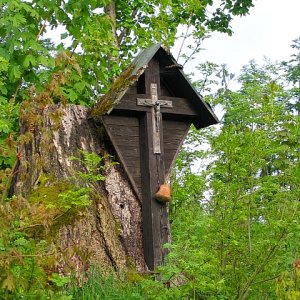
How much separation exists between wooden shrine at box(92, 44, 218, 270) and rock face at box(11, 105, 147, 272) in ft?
0.36

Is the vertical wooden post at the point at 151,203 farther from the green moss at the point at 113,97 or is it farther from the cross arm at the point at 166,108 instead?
the green moss at the point at 113,97

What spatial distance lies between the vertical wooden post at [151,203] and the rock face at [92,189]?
0.09m

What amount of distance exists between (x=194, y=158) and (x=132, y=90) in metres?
4.26

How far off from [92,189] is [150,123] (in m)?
0.91

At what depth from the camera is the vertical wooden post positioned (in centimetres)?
561

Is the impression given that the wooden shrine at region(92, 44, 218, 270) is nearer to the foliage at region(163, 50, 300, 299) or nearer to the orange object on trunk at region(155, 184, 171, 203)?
the orange object on trunk at region(155, 184, 171, 203)

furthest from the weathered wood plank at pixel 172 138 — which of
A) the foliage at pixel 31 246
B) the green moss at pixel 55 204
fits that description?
the foliage at pixel 31 246

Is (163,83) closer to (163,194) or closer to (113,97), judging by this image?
(113,97)

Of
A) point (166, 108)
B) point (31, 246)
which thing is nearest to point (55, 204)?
point (31, 246)

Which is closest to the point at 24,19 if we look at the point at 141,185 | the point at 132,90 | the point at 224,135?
the point at 132,90

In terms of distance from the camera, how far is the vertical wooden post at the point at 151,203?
5.61 m

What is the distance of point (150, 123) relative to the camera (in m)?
5.88

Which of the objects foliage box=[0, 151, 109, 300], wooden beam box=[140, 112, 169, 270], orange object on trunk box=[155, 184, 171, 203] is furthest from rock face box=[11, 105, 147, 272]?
foliage box=[0, 151, 109, 300]

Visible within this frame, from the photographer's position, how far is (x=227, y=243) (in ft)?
16.7
